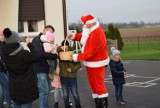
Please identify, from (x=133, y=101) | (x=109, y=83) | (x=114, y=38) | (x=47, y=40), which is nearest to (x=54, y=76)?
(x=47, y=40)

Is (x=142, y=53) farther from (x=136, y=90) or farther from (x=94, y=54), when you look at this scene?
(x=94, y=54)

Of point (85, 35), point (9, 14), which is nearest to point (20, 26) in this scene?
point (9, 14)

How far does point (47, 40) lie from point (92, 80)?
1.22 metres

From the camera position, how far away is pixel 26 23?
1423 centimetres

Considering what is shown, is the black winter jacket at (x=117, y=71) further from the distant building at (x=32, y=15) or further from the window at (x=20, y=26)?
the window at (x=20, y=26)

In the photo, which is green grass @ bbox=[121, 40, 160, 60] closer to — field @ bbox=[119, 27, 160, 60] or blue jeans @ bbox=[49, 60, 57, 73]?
field @ bbox=[119, 27, 160, 60]

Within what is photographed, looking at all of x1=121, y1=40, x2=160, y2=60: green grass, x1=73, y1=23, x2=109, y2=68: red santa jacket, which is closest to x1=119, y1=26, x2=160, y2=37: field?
x1=121, y1=40, x2=160, y2=60: green grass

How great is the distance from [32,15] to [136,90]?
6.11 metres

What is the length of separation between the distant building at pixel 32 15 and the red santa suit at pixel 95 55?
24.1ft

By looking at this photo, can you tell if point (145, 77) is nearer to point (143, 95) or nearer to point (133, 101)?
point (143, 95)

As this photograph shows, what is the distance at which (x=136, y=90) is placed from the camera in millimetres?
10055

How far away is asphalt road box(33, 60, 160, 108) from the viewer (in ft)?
27.2

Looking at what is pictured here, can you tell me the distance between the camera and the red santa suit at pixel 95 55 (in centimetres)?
628

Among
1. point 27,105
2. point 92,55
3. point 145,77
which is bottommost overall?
point 145,77
